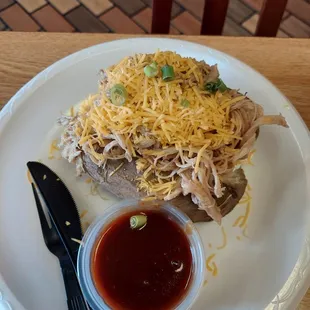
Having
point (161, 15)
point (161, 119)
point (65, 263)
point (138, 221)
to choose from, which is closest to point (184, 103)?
point (161, 119)

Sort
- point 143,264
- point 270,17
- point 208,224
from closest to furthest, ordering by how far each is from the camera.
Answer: point 143,264 → point 208,224 → point 270,17

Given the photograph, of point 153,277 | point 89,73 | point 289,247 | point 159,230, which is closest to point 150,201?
point 159,230

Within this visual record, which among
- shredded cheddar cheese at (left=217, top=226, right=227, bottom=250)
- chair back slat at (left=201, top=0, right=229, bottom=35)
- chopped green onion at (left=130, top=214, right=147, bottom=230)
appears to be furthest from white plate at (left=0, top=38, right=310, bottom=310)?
chair back slat at (left=201, top=0, right=229, bottom=35)

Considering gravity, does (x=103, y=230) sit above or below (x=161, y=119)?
below

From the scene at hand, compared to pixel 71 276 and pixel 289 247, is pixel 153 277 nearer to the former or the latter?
pixel 71 276

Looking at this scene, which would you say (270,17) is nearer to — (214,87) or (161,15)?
(161,15)

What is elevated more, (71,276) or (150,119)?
(150,119)

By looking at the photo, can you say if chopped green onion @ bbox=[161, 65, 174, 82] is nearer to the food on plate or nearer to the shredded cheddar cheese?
Answer: the food on plate
